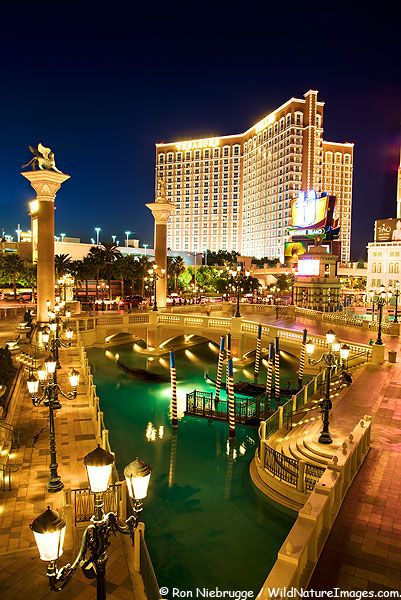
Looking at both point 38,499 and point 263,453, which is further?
point 263,453

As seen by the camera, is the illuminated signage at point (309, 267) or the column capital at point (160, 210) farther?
the illuminated signage at point (309, 267)

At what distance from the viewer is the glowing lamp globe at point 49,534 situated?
15.9ft

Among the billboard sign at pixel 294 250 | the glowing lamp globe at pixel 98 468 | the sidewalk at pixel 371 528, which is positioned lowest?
the sidewalk at pixel 371 528

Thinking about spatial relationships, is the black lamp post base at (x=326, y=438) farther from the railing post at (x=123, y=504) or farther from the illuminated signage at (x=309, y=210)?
the illuminated signage at (x=309, y=210)

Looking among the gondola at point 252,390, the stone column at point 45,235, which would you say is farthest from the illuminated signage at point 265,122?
the gondola at point 252,390

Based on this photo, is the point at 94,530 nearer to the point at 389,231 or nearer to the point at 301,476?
the point at 301,476

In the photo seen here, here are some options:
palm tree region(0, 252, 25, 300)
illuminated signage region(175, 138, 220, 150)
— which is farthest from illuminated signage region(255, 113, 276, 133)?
palm tree region(0, 252, 25, 300)

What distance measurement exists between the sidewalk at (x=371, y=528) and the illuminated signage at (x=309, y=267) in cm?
4481

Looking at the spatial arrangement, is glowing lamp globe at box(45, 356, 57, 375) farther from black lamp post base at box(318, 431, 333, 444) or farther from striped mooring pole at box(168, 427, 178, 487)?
black lamp post base at box(318, 431, 333, 444)

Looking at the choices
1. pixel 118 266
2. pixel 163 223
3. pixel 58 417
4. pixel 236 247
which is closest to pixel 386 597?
pixel 58 417

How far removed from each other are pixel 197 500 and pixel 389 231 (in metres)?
68.2

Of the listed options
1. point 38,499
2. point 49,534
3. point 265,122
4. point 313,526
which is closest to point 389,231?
point 38,499

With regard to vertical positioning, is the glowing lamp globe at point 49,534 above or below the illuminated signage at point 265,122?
below

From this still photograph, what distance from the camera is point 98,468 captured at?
5.76 m
